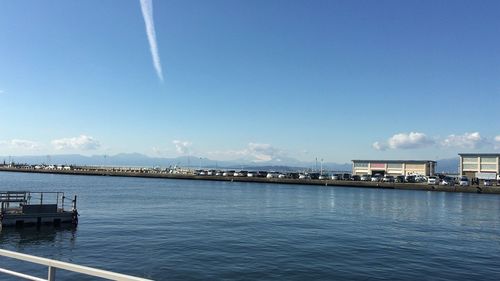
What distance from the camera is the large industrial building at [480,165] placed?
12350 cm

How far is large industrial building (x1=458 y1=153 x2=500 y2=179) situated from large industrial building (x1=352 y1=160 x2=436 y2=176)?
18041 mm

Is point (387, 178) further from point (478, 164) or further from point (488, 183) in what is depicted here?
point (488, 183)

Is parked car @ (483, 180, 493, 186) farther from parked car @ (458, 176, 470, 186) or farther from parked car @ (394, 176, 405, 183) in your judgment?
parked car @ (394, 176, 405, 183)

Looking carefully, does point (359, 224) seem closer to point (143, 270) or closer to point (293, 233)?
point (293, 233)

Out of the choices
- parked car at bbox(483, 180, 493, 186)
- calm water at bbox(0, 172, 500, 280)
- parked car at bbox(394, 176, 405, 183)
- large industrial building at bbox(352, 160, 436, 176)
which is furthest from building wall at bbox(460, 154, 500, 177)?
calm water at bbox(0, 172, 500, 280)

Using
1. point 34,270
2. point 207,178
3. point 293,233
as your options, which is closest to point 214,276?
point 34,270

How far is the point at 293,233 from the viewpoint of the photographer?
35.8 m

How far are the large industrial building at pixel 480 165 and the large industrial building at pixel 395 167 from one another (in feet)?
59.2

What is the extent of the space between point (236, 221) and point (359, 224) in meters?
12.3

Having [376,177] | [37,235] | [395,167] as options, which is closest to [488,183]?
[376,177]

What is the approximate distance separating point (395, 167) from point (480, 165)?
95.0 feet

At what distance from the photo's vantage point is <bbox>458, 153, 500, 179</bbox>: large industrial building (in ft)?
405

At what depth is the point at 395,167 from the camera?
150625 mm

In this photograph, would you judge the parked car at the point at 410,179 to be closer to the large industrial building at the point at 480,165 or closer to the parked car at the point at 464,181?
the large industrial building at the point at 480,165
